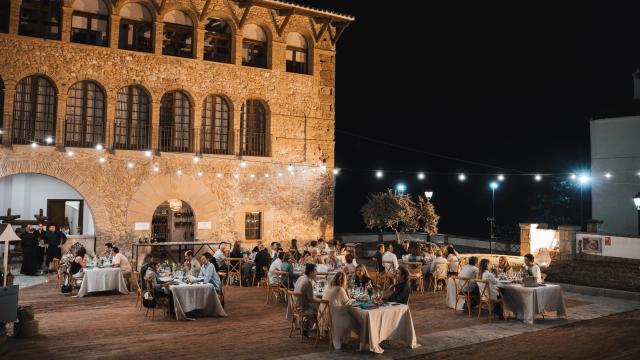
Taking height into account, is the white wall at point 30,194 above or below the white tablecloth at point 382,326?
above

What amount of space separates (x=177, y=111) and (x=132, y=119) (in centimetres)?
146

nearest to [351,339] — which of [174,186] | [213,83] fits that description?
[174,186]

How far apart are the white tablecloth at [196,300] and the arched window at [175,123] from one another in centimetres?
793

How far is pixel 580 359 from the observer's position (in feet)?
24.9

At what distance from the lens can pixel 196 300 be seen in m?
9.91

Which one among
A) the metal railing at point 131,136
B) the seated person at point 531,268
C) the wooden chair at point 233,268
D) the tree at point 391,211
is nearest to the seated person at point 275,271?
the wooden chair at point 233,268

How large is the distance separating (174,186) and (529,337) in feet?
38.3

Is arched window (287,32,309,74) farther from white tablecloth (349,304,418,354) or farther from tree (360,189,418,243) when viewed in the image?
white tablecloth (349,304,418,354)

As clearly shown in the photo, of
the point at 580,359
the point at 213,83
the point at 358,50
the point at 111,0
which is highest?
the point at 358,50

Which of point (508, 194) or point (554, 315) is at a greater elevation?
point (508, 194)

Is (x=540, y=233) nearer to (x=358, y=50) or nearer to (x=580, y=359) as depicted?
(x=580, y=359)

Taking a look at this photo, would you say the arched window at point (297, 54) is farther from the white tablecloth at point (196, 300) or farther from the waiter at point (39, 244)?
the white tablecloth at point (196, 300)

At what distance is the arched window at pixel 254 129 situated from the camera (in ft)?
59.5

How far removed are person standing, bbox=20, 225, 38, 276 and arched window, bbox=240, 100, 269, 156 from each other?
6854 millimetres
